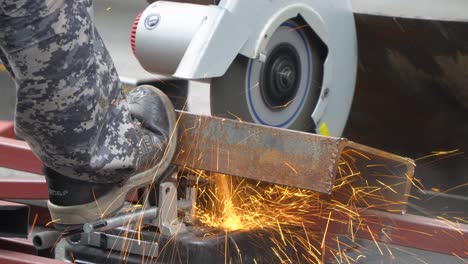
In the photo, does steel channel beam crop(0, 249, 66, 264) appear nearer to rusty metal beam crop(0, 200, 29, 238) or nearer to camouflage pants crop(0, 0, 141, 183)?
rusty metal beam crop(0, 200, 29, 238)

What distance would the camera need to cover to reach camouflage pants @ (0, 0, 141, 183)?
2068mm

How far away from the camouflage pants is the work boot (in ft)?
0.13

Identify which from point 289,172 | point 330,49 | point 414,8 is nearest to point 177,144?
point 289,172

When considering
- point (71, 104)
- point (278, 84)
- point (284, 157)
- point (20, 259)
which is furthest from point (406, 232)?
point (20, 259)

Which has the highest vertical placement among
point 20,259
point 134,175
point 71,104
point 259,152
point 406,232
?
point 71,104

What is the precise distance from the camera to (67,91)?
2178mm

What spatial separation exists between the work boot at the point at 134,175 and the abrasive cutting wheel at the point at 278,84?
36 centimetres

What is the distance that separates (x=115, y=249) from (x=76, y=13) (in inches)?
32.5

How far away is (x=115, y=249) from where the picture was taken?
8.75 feet

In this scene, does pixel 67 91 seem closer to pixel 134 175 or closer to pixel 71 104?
pixel 71 104

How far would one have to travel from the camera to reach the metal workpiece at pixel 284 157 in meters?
2.30

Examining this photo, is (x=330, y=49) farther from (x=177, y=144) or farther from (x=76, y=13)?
(x=76, y=13)

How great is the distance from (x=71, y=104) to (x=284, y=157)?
0.58 meters

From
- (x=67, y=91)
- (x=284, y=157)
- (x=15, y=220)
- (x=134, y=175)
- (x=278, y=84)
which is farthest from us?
(x=278, y=84)
